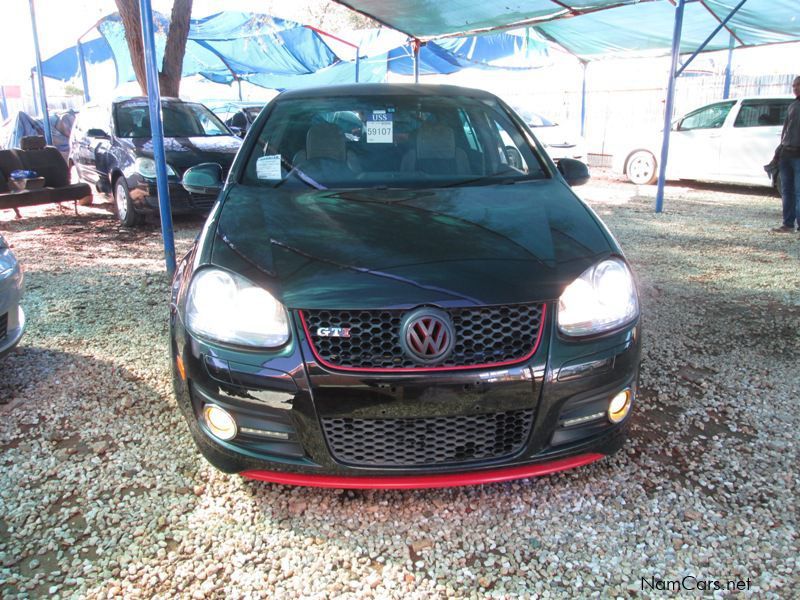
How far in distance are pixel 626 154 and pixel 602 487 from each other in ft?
36.1

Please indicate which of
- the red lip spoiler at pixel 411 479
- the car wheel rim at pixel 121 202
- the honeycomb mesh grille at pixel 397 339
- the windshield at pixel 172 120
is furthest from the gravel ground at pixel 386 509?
the windshield at pixel 172 120

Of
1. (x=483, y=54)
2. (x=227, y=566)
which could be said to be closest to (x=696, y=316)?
(x=227, y=566)

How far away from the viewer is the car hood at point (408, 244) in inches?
78.5

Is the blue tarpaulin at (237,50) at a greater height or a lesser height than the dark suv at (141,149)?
greater

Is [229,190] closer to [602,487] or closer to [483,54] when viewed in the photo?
[602,487]

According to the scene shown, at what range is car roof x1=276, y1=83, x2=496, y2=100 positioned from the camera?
344 cm

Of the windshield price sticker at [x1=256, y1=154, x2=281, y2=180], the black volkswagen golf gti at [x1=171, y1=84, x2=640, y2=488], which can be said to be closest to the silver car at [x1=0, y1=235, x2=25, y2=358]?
the black volkswagen golf gti at [x1=171, y1=84, x2=640, y2=488]

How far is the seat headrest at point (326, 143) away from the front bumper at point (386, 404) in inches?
52.1

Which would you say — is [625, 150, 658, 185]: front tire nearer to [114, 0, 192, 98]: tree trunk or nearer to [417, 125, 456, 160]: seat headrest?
[114, 0, 192, 98]: tree trunk

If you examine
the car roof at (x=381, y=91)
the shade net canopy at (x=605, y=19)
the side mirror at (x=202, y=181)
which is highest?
the shade net canopy at (x=605, y=19)

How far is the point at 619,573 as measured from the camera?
1.96m

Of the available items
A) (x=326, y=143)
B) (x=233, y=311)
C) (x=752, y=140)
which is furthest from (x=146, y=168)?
(x=752, y=140)

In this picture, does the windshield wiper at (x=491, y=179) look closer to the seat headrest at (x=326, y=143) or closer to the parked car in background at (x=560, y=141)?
the seat headrest at (x=326, y=143)

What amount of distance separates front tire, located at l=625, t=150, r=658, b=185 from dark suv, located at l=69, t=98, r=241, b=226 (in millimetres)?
7785
